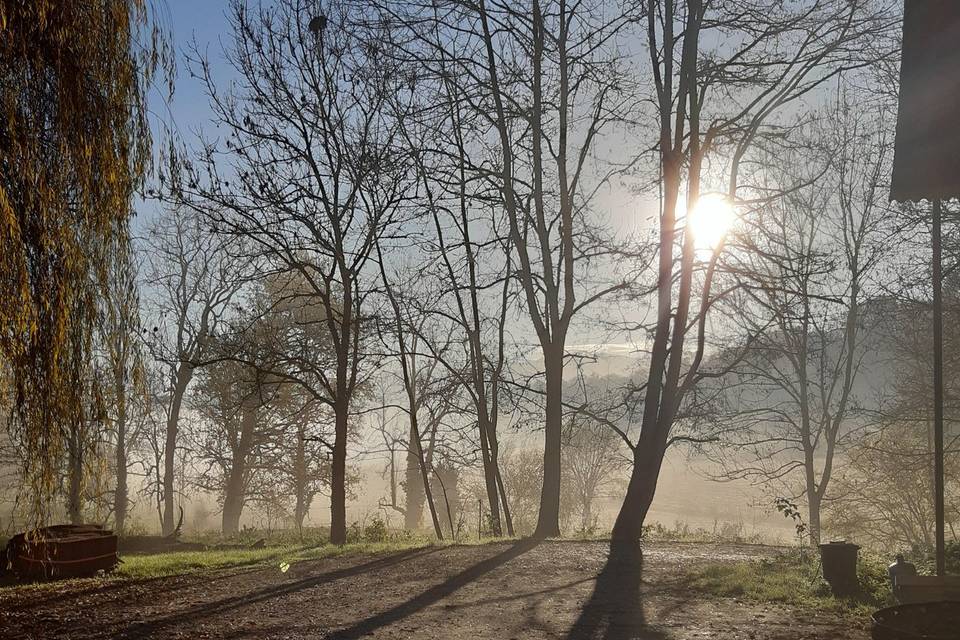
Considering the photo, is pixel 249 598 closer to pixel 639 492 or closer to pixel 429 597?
pixel 429 597

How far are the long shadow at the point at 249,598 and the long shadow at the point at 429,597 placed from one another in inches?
49.4

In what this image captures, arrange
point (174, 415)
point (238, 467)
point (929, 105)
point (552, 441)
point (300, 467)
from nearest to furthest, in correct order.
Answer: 1. point (929, 105)
2. point (552, 441)
3. point (174, 415)
4. point (238, 467)
5. point (300, 467)

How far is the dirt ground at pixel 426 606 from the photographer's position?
18.5 ft

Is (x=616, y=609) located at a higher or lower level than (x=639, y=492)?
lower

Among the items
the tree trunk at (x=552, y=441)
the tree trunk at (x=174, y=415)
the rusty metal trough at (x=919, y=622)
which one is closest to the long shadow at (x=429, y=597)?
the tree trunk at (x=552, y=441)

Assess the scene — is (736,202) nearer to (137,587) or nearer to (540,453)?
(137,587)

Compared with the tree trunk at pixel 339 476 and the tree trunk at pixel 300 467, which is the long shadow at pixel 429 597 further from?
the tree trunk at pixel 300 467

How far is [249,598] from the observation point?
23.5ft

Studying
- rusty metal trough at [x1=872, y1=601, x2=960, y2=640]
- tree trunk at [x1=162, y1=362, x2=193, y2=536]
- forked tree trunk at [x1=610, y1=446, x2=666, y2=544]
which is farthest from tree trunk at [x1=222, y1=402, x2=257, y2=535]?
rusty metal trough at [x1=872, y1=601, x2=960, y2=640]

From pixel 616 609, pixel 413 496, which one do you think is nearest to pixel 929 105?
pixel 616 609

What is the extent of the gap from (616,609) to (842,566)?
2.28m

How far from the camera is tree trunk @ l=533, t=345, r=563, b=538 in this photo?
13157mm

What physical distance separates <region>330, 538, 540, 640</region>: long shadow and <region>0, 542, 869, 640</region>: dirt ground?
17 mm

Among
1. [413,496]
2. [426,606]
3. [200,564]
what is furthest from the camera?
[413,496]
